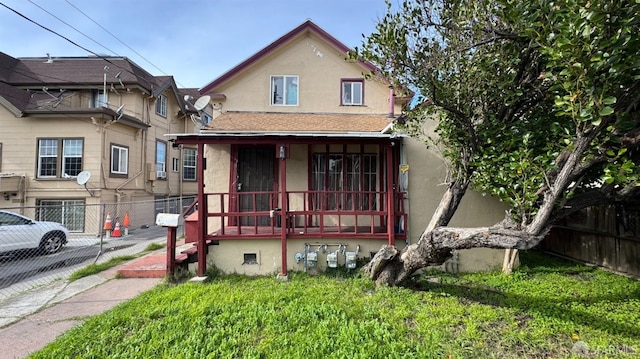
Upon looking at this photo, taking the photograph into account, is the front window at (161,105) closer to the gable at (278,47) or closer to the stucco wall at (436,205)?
the gable at (278,47)

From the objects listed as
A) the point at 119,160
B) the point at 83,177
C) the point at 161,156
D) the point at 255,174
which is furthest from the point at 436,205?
the point at 161,156

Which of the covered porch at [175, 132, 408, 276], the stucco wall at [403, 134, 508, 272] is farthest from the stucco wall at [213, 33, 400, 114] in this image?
the stucco wall at [403, 134, 508, 272]

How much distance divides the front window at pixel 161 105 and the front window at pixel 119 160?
3216 millimetres

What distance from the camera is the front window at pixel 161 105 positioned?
1553 centimetres

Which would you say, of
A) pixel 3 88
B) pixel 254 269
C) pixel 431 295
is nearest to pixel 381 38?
pixel 431 295

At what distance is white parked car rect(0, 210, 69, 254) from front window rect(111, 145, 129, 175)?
14.9 ft

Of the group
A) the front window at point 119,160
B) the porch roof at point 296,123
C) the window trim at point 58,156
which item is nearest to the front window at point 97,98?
the window trim at point 58,156

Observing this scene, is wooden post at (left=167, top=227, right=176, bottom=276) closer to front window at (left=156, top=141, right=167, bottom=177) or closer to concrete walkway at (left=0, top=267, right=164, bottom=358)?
concrete walkway at (left=0, top=267, right=164, bottom=358)

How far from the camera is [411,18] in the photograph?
4.60 m

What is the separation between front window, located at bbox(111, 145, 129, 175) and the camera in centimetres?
1258

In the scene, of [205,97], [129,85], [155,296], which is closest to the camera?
[155,296]

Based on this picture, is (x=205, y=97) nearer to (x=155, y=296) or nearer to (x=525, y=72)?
(x=155, y=296)

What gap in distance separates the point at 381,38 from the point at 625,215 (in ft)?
21.3

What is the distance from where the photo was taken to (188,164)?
1753 cm
